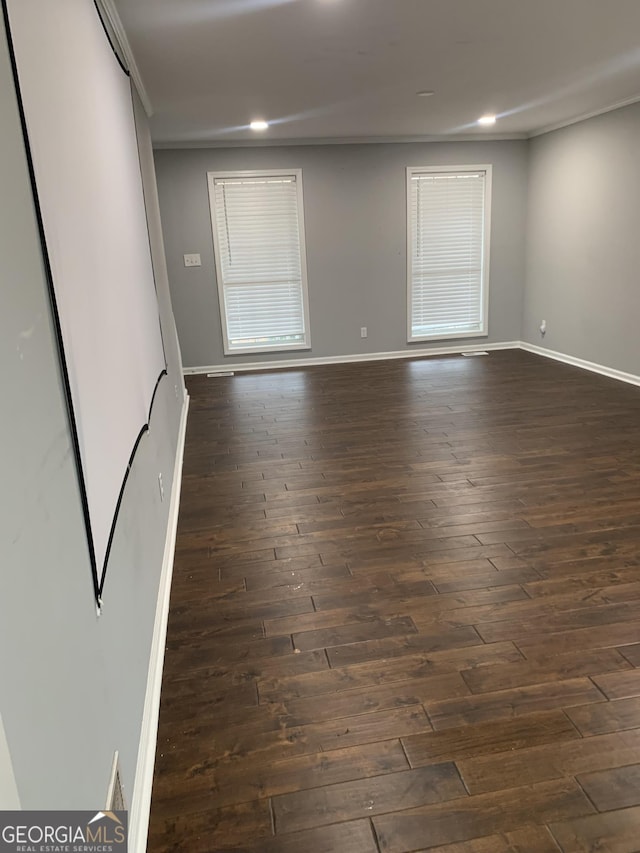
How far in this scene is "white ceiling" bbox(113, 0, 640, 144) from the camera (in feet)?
9.79

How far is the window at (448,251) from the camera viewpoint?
7121 mm

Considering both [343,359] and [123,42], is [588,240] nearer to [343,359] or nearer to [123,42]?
[343,359]

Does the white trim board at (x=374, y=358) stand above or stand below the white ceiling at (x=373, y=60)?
below

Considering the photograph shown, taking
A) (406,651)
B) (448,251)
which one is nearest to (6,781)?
(406,651)

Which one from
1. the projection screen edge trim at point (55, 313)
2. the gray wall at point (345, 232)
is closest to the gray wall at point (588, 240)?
the gray wall at point (345, 232)

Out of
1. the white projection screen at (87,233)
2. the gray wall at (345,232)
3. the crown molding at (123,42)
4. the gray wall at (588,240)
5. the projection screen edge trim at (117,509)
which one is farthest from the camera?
the gray wall at (345,232)

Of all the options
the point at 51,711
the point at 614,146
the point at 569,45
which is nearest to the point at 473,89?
the point at 569,45

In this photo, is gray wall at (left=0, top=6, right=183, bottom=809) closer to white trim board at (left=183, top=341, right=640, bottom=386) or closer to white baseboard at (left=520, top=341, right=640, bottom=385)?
white baseboard at (left=520, top=341, right=640, bottom=385)

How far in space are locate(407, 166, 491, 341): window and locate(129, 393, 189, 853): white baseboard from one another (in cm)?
536

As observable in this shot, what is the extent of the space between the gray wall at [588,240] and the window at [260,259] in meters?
2.90

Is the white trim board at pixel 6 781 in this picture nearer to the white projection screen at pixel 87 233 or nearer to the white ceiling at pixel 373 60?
the white projection screen at pixel 87 233

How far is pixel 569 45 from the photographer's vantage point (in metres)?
3.69

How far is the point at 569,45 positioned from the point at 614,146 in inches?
91.3

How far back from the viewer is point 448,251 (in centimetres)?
732
